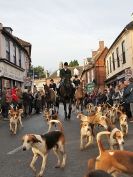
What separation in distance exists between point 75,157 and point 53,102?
1724cm

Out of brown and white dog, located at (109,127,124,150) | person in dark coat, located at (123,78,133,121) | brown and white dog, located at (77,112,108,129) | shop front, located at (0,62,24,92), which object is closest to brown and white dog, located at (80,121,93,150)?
brown and white dog, located at (77,112,108,129)

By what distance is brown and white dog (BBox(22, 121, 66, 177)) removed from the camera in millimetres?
8891

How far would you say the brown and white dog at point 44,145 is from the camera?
29.2 feet

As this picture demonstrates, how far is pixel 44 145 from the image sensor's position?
30.3 feet

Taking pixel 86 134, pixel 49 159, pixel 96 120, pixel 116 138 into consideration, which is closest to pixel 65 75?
pixel 96 120

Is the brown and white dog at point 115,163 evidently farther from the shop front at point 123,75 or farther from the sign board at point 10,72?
the sign board at point 10,72

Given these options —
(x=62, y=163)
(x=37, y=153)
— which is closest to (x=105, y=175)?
(x=37, y=153)

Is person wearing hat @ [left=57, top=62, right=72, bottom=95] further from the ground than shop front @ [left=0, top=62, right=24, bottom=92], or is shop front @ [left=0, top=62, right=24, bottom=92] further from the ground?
shop front @ [left=0, top=62, right=24, bottom=92]

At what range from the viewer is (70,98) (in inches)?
940

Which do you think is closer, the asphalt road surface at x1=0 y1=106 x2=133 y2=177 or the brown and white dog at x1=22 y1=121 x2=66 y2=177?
the brown and white dog at x1=22 y1=121 x2=66 y2=177

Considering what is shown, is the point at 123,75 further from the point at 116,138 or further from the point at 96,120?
the point at 116,138

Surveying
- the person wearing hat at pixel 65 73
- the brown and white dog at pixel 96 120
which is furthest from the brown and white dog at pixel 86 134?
the person wearing hat at pixel 65 73

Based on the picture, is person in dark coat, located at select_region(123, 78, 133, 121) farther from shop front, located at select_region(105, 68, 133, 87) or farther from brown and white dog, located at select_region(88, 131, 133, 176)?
brown and white dog, located at select_region(88, 131, 133, 176)

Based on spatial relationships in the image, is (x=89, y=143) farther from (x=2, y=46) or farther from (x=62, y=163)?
(x=2, y=46)
